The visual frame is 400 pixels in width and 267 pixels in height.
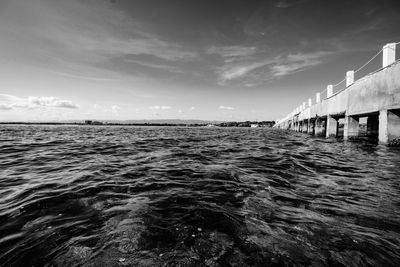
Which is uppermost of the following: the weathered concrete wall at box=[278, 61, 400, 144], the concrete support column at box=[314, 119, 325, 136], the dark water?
the weathered concrete wall at box=[278, 61, 400, 144]

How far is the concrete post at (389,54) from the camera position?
7711 mm

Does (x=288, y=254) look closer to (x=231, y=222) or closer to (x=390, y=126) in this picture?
(x=231, y=222)

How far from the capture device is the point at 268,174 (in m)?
5.41

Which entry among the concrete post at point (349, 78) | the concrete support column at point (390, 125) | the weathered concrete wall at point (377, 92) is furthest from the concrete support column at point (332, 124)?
the concrete support column at point (390, 125)

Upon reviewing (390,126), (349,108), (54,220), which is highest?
(349,108)

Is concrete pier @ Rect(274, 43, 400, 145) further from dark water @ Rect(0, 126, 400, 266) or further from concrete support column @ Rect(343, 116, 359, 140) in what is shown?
dark water @ Rect(0, 126, 400, 266)

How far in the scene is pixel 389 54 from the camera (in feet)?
25.6

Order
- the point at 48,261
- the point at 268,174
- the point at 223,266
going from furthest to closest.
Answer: the point at 268,174, the point at 48,261, the point at 223,266

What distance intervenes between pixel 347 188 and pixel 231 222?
2852 mm

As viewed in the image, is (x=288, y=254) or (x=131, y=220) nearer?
(x=288, y=254)

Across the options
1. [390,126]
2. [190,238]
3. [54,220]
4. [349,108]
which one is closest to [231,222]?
[190,238]

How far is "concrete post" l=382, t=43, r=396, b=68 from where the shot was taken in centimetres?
771

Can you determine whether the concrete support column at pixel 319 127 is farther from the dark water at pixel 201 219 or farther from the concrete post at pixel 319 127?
the dark water at pixel 201 219

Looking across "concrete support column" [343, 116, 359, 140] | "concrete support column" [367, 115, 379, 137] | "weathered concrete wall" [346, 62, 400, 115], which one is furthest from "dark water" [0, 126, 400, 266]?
"concrete support column" [343, 116, 359, 140]
